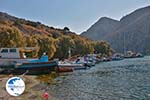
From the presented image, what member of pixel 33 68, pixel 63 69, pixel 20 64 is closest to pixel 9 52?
pixel 20 64

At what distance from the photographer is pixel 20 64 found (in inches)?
2564

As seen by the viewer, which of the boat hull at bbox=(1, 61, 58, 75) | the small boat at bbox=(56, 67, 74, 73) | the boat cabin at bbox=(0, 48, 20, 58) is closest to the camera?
the boat hull at bbox=(1, 61, 58, 75)

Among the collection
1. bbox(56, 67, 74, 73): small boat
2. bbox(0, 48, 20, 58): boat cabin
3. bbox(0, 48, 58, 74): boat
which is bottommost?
bbox(56, 67, 74, 73): small boat

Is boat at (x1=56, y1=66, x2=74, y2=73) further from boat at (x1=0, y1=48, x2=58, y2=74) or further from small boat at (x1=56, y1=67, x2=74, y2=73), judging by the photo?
boat at (x1=0, y1=48, x2=58, y2=74)

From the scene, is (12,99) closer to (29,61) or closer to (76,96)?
(76,96)

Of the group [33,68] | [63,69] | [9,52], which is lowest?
[63,69]

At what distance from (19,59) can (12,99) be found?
41524mm

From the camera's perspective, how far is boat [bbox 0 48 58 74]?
64.6m

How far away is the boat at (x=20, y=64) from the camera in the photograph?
6462 centimetres

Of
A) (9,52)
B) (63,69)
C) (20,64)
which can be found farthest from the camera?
(63,69)

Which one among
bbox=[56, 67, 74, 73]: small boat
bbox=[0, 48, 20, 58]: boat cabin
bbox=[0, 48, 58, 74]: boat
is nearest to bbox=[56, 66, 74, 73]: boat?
bbox=[56, 67, 74, 73]: small boat

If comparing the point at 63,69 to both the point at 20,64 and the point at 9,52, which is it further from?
the point at 9,52

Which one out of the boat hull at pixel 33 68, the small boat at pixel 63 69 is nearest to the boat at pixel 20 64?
the boat hull at pixel 33 68

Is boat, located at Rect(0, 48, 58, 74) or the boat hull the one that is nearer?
the boat hull
